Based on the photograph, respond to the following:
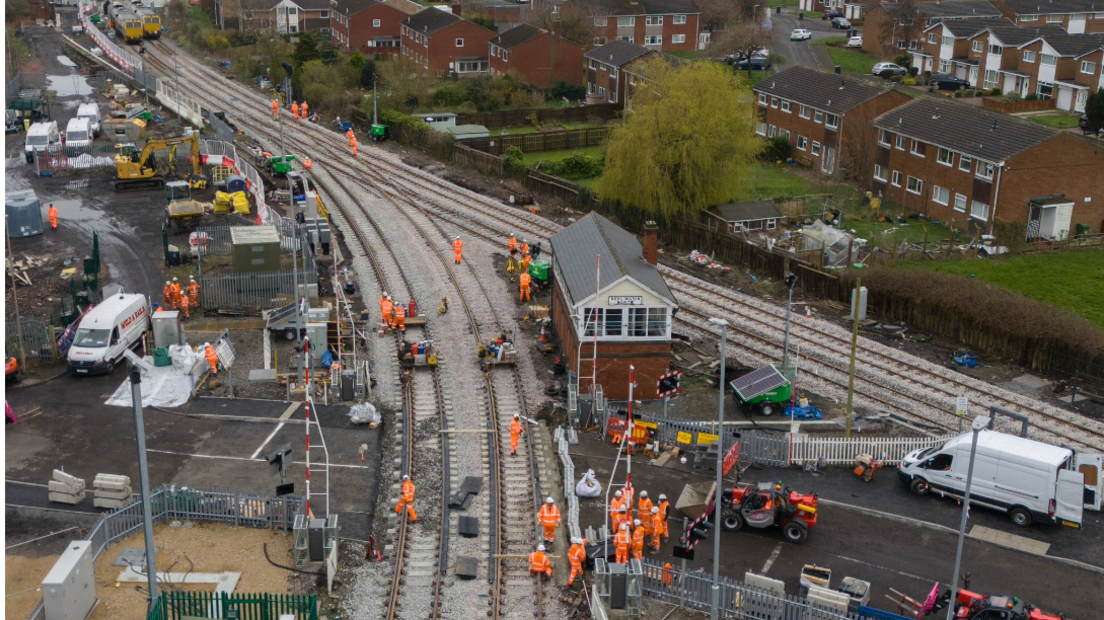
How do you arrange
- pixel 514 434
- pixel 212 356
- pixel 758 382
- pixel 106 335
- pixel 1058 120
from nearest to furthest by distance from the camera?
pixel 514 434, pixel 758 382, pixel 212 356, pixel 106 335, pixel 1058 120

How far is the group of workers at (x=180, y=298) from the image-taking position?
40.8 meters

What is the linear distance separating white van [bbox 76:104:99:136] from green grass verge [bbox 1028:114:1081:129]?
58.2 metres

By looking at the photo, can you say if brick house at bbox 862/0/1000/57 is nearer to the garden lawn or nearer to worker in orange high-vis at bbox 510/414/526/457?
the garden lawn

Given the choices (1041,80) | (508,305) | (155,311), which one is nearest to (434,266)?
(508,305)

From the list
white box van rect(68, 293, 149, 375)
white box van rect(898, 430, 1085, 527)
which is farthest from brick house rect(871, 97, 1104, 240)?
white box van rect(68, 293, 149, 375)

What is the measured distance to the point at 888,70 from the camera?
93.8 m

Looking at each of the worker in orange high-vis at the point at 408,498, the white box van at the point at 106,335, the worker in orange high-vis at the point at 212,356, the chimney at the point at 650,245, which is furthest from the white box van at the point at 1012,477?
the white box van at the point at 106,335

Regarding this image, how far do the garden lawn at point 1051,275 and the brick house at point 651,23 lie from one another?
52310mm

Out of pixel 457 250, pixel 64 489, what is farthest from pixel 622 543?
pixel 457 250

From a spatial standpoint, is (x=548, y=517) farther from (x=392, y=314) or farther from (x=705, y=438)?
(x=392, y=314)

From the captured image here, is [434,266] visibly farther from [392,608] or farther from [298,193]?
[392,608]

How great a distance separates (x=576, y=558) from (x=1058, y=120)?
63.2 meters

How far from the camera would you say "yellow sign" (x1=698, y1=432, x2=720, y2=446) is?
1248 inches

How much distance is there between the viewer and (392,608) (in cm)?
2438
